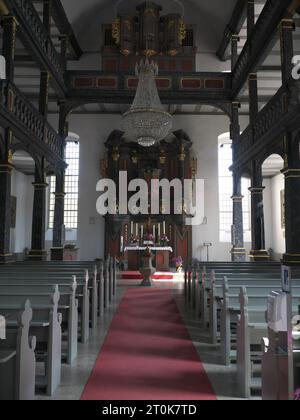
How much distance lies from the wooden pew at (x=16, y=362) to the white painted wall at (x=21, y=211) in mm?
16214

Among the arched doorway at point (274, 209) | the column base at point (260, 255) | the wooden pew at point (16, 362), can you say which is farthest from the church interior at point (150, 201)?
the column base at point (260, 255)

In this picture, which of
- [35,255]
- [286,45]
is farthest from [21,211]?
[286,45]

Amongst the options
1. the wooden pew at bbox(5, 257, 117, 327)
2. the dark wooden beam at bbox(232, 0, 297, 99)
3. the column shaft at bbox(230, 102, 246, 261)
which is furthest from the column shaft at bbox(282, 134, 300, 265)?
the column shaft at bbox(230, 102, 246, 261)

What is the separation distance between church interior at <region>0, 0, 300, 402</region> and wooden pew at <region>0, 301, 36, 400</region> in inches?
0.5

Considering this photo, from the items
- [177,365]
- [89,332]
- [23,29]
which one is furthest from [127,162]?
[177,365]

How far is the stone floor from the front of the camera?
387 cm

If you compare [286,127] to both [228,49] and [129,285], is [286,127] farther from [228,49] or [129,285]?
[228,49]

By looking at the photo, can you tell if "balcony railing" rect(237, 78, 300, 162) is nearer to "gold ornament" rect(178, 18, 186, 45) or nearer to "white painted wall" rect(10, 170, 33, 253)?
"gold ornament" rect(178, 18, 186, 45)

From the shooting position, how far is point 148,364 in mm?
4688

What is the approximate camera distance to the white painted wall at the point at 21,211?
60.6 feet

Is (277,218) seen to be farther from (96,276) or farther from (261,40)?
(96,276)

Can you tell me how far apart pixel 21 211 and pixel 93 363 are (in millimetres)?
15692

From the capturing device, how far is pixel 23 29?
30.6 feet

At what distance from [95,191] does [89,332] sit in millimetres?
12516
